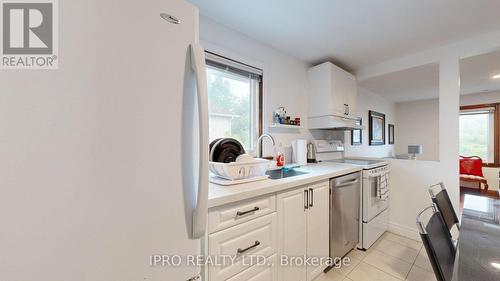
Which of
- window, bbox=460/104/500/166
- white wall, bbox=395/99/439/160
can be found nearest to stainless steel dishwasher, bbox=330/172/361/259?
white wall, bbox=395/99/439/160

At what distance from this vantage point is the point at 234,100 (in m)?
1.93

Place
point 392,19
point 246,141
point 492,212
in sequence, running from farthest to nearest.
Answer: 1. point 246,141
2. point 392,19
3. point 492,212

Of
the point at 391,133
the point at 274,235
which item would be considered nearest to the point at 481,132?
the point at 391,133

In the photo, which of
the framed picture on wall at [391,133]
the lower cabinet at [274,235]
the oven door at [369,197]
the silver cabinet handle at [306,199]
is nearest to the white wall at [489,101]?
the framed picture on wall at [391,133]

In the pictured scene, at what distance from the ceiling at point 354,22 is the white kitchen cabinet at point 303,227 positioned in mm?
1396

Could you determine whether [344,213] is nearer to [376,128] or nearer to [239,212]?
[239,212]

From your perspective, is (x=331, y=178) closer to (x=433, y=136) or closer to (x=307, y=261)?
(x=307, y=261)

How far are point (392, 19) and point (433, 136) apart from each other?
4638 mm

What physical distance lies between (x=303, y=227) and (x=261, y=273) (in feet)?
1.54

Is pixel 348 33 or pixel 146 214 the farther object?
pixel 348 33

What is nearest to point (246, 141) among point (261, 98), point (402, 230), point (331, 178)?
point (261, 98)

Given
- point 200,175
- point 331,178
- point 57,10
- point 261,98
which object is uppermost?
point 261,98

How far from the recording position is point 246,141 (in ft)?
6.61

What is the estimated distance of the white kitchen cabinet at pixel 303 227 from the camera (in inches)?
51.8
